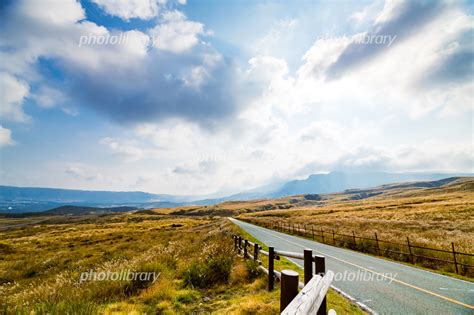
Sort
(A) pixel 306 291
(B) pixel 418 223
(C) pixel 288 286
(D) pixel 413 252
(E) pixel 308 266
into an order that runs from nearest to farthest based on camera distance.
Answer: (A) pixel 306 291, (C) pixel 288 286, (E) pixel 308 266, (D) pixel 413 252, (B) pixel 418 223

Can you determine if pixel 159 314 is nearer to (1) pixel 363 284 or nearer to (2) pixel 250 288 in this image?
(2) pixel 250 288

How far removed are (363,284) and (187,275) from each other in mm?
6884

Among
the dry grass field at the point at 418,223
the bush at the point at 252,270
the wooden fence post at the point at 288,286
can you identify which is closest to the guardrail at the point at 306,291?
the wooden fence post at the point at 288,286

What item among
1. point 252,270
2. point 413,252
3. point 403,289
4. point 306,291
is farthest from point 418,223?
point 306,291

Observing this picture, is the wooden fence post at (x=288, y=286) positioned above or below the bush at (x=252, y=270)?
above

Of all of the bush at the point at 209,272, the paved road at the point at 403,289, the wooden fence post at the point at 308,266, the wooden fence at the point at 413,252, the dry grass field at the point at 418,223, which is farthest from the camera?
the dry grass field at the point at 418,223

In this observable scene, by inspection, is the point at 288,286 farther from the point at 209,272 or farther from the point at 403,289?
the point at 403,289

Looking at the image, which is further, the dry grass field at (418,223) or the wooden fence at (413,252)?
the dry grass field at (418,223)

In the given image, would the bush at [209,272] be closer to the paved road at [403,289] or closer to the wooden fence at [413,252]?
the paved road at [403,289]

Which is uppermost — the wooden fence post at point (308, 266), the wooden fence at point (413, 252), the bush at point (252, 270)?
the wooden fence post at point (308, 266)

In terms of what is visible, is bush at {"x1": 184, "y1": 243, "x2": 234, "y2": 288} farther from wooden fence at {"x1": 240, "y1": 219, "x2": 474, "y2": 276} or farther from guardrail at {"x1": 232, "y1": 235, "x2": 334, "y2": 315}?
wooden fence at {"x1": 240, "y1": 219, "x2": 474, "y2": 276}

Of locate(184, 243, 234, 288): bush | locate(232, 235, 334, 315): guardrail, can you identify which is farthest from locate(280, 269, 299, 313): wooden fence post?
locate(184, 243, 234, 288): bush

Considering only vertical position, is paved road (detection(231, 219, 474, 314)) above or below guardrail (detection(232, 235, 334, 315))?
below

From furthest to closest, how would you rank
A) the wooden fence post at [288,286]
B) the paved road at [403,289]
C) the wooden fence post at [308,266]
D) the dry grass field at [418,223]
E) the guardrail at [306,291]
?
the dry grass field at [418,223]
the paved road at [403,289]
the wooden fence post at [308,266]
the wooden fence post at [288,286]
the guardrail at [306,291]
